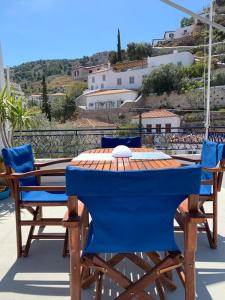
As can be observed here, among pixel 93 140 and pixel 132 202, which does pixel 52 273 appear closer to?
pixel 132 202

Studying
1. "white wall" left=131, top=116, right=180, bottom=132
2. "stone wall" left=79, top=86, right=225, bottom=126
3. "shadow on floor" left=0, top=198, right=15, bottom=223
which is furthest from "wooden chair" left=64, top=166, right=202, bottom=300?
"stone wall" left=79, top=86, right=225, bottom=126

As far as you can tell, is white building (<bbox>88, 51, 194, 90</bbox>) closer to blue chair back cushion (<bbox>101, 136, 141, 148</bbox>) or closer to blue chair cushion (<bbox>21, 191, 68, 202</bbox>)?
blue chair back cushion (<bbox>101, 136, 141, 148</bbox>)

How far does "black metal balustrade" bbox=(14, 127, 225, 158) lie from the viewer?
6.04 m

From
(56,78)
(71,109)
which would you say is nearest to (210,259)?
(71,109)

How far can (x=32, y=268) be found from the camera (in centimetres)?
245

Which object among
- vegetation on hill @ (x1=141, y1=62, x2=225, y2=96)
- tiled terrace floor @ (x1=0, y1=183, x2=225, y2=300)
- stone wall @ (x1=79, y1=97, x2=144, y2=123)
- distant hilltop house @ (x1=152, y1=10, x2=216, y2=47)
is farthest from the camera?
distant hilltop house @ (x1=152, y1=10, x2=216, y2=47)

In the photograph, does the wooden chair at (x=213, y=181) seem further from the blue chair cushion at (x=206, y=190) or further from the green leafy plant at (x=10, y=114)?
the green leafy plant at (x=10, y=114)

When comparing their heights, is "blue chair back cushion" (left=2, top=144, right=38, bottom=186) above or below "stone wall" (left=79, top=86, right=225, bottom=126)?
below

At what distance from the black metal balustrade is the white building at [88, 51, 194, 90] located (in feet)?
108

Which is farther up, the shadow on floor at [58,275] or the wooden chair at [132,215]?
the wooden chair at [132,215]

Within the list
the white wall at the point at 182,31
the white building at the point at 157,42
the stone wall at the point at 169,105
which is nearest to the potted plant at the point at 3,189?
the stone wall at the point at 169,105

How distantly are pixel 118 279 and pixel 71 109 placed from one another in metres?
36.4

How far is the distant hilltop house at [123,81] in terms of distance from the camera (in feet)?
124

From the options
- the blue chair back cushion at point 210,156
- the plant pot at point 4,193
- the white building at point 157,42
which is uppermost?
the white building at point 157,42
